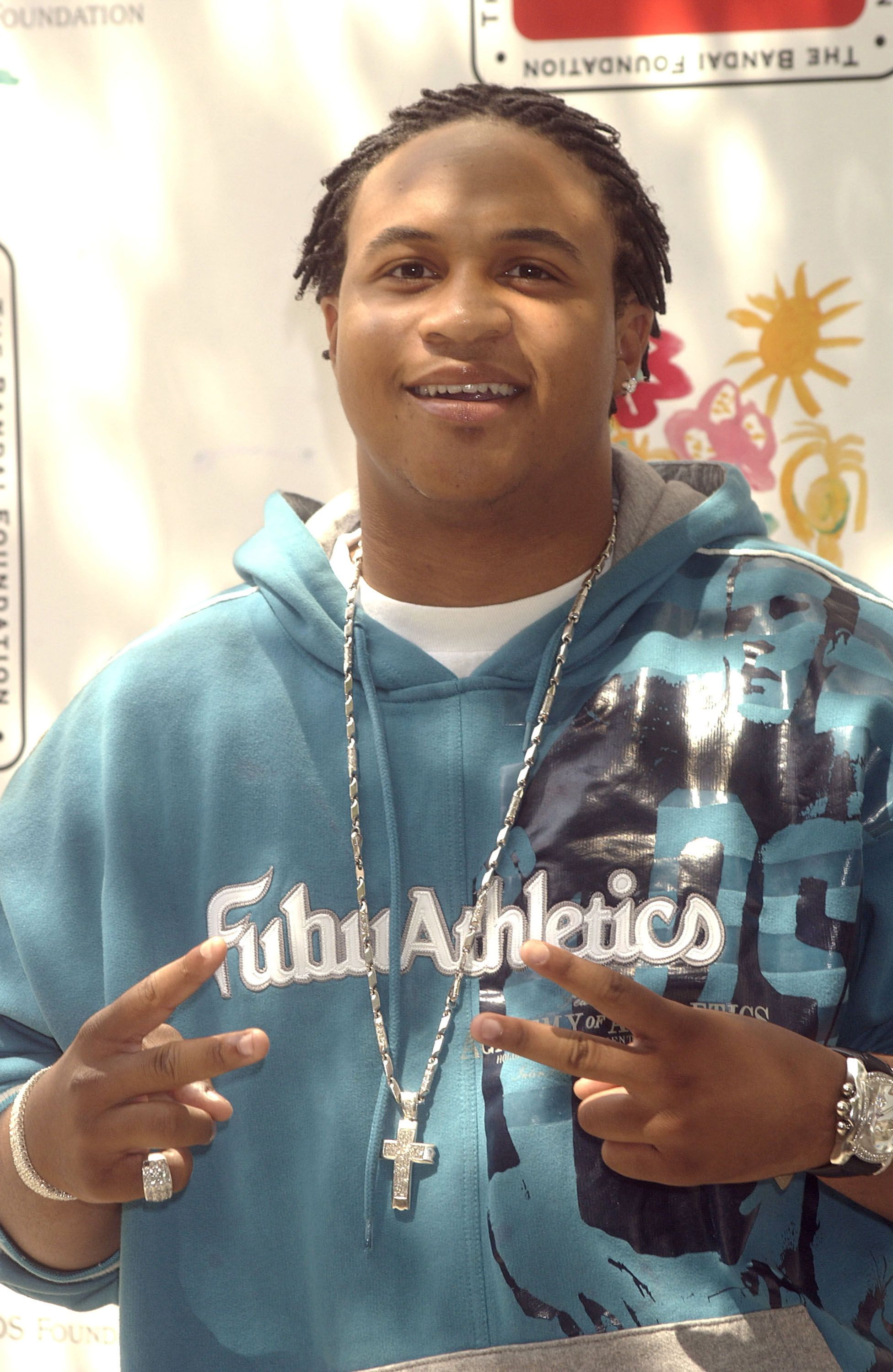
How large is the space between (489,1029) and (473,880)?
322mm

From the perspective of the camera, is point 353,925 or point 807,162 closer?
A: point 353,925

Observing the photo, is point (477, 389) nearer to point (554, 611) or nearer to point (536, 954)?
point (554, 611)

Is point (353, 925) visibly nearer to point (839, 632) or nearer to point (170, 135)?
point (839, 632)

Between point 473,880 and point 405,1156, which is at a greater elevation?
point 473,880

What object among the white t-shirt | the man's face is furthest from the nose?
the white t-shirt

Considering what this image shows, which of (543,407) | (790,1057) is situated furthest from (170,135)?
(790,1057)

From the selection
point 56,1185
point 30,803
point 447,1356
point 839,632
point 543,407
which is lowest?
point 447,1356

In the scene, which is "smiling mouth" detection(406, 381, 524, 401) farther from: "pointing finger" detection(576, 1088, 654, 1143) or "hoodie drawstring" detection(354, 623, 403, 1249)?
"pointing finger" detection(576, 1088, 654, 1143)

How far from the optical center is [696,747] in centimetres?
125

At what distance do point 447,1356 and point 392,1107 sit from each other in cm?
19

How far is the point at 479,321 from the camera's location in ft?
3.95

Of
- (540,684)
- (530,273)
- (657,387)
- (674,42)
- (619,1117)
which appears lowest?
(619,1117)

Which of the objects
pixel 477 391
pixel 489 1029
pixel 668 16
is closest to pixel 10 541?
pixel 477 391

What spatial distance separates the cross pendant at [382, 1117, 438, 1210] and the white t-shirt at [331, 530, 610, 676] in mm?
412
